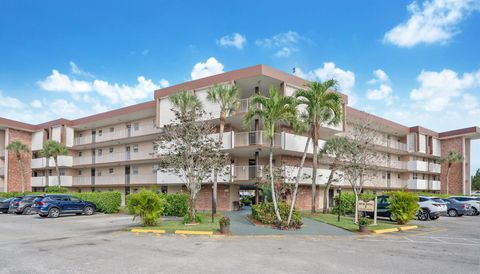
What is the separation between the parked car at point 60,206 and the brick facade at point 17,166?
80.8 ft

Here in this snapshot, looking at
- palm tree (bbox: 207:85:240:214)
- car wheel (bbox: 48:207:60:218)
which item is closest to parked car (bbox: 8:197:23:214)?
car wheel (bbox: 48:207:60:218)

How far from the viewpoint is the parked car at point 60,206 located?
87.1ft

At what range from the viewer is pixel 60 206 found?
2747cm

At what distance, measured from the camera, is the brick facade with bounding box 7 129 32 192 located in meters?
47.3

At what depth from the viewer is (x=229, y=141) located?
96.2ft

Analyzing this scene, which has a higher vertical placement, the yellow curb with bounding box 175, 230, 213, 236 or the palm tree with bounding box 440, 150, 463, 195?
the palm tree with bounding box 440, 150, 463, 195

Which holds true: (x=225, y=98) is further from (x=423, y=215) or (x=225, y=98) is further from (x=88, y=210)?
(x=423, y=215)

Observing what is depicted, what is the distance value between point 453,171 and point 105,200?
155 ft

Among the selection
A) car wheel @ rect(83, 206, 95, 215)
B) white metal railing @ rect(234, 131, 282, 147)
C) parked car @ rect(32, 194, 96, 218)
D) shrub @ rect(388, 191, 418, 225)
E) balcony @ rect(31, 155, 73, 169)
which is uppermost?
white metal railing @ rect(234, 131, 282, 147)

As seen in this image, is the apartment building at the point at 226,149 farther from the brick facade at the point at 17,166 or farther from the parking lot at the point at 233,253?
the parking lot at the point at 233,253

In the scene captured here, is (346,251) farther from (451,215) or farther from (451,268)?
(451,215)

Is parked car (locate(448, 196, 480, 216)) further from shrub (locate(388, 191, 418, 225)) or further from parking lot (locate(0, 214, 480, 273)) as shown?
parking lot (locate(0, 214, 480, 273))

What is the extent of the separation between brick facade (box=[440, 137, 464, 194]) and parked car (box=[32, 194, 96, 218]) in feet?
157

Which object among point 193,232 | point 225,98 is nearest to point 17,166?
point 225,98
